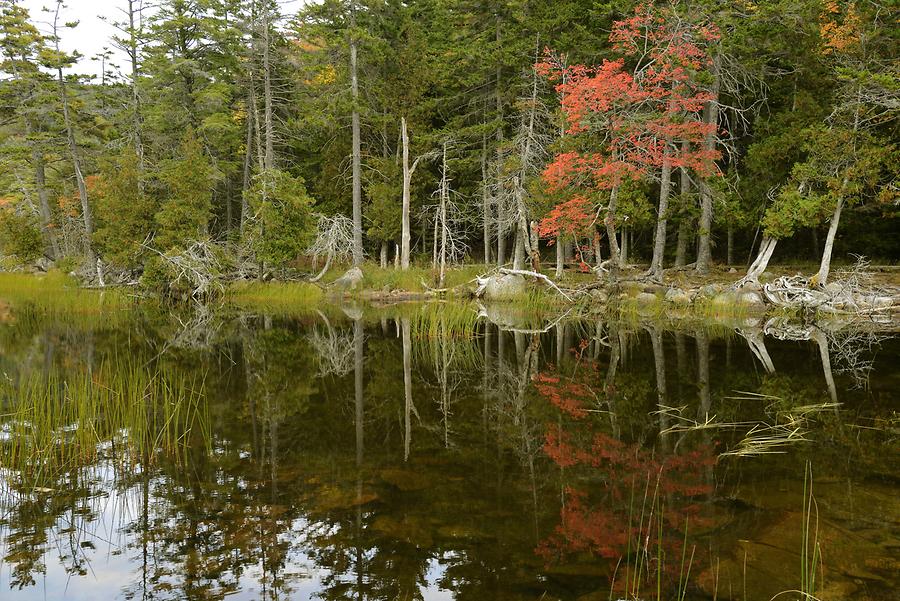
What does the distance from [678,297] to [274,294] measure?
579 inches

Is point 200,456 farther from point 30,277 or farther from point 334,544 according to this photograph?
point 30,277

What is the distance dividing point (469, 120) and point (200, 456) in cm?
→ 2519

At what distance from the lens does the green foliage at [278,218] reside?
22.1 m

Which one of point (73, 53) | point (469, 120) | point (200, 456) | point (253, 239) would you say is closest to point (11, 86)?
point (73, 53)

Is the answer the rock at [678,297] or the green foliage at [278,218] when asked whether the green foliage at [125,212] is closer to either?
the green foliage at [278,218]

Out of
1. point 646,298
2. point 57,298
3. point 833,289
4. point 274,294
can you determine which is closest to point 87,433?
point 646,298

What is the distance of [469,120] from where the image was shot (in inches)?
1112

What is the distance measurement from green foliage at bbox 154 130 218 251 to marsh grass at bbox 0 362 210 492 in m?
14.7

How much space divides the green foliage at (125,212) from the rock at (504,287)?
13.3 metres

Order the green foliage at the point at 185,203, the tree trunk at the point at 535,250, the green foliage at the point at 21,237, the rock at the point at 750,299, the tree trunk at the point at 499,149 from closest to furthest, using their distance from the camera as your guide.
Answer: the rock at the point at 750,299
the green foliage at the point at 185,203
the tree trunk at the point at 535,250
the tree trunk at the point at 499,149
the green foliage at the point at 21,237

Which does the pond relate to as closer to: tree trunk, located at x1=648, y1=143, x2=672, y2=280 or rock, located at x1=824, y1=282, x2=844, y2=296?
rock, located at x1=824, y1=282, x2=844, y2=296

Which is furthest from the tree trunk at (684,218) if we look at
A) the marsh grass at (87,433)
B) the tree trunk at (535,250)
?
the marsh grass at (87,433)

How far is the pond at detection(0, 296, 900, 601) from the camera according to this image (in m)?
3.55

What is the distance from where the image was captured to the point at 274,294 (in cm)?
2244
